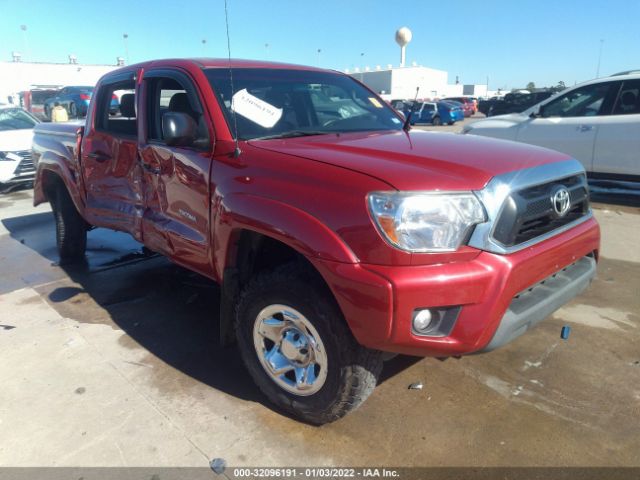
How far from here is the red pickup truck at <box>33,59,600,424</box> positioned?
2078 mm

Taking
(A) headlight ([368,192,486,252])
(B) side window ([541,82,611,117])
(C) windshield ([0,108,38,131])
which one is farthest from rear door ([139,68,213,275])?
(C) windshield ([0,108,38,131])

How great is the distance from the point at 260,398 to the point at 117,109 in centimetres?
296

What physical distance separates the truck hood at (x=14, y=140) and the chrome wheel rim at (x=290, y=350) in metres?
8.67

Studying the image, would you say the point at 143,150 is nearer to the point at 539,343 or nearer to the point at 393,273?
the point at 393,273

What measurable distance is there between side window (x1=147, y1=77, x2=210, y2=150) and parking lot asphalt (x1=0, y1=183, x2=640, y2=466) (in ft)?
4.96

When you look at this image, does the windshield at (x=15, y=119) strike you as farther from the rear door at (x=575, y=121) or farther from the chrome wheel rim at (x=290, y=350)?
the rear door at (x=575, y=121)

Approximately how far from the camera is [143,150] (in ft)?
11.6

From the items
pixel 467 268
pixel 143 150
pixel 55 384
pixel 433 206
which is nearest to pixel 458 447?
pixel 467 268

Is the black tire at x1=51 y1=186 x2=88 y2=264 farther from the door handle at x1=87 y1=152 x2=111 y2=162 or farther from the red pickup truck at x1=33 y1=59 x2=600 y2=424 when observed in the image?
the red pickup truck at x1=33 y1=59 x2=600 y2=424

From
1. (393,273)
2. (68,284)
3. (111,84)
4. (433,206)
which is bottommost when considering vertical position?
(68,284)

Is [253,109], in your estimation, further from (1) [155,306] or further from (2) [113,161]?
(1) [155,306]

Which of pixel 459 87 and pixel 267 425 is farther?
pixel 459 87

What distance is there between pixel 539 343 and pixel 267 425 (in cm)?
197

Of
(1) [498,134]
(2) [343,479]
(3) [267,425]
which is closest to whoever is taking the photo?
(2) [343,479]
